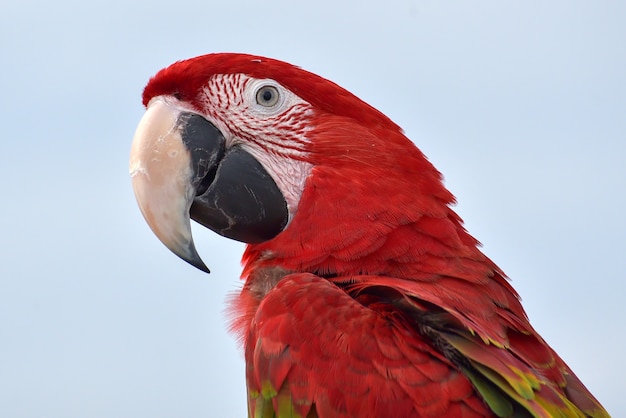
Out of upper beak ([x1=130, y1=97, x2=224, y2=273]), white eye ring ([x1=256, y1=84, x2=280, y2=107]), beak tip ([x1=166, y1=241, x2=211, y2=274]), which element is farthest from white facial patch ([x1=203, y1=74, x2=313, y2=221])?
beak tip ([x1=166, y1=241, x2=211, y2=274])

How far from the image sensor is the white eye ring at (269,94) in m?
3.77

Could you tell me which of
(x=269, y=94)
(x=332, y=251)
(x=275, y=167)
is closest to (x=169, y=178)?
(x=275, y=167)

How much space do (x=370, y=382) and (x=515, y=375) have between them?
462 millimetres

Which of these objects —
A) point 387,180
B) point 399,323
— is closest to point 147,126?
point 387,180

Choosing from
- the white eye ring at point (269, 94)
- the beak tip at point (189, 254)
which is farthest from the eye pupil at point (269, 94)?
the beak tip at point (189, 254)

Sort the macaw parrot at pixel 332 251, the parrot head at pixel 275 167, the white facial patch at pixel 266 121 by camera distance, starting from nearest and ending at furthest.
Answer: the macaw parrot at pixel 332 251 → the parrot head at pixel 275 167 → the white facial patch at pixel 266 121

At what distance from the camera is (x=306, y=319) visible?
3119mm

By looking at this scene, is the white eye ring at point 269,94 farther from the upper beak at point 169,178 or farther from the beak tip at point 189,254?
the beak tip at point 189,254

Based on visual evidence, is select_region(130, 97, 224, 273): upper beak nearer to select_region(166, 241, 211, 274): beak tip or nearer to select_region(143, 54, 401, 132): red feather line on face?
select_region(166, 241, 211, 274): beak tip

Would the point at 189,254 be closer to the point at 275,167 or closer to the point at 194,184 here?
the point at 194,184

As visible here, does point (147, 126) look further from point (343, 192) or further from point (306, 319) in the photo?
point (306, 319)

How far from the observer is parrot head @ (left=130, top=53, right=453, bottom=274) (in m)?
3.53

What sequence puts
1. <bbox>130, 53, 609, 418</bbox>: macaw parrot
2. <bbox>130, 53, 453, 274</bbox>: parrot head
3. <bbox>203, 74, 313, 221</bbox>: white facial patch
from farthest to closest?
<bbox>203, 74, 313, 221</bbox>: white facial patch, <bbox>130, 53, 453, 274</bbox>: parrot head, <bbox>130, 53, 609, 418</bbox>: macaw parrot

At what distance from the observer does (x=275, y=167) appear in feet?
12.2
